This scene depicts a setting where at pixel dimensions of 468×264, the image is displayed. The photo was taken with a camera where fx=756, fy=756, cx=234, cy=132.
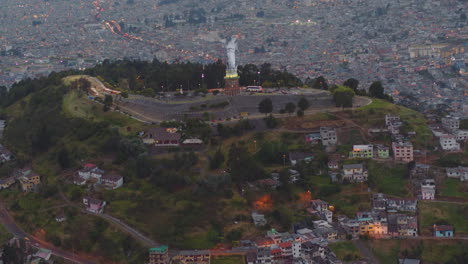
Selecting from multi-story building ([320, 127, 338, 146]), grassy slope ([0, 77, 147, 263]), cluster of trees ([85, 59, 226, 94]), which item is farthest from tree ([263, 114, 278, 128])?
cluster of trees ([85, 59, 226, 94])

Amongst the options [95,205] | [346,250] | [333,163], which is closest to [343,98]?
[333,163]

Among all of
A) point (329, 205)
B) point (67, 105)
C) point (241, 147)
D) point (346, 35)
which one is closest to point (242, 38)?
point (346, 35)

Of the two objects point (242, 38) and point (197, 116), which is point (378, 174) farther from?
point (242, 38)

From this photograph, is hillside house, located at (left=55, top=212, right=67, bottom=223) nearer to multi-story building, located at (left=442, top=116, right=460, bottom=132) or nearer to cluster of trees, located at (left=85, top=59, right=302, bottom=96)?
cluster of trees, located at (left=85, top=59, right=302, bottom=96)

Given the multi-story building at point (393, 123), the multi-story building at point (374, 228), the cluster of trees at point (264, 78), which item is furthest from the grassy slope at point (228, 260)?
the cluster of trees at point (264, 78)

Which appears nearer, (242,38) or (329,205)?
(329,205)
